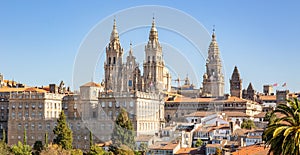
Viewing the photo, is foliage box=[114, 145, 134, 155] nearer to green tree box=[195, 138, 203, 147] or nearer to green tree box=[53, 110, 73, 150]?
green tree box=[53, 110, 73, 150]

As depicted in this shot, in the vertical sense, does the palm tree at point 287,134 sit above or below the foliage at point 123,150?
above

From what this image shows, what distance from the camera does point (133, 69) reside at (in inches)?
4540

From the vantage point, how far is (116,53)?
11344cm

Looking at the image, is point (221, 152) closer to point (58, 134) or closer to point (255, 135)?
point (255, 135)

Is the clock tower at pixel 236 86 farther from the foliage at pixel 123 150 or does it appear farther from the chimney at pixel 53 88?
the foliage at pixel 123 150

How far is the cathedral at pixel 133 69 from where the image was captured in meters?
112

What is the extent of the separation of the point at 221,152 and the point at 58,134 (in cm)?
2553

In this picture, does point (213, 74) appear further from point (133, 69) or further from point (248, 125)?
point (248, 125)

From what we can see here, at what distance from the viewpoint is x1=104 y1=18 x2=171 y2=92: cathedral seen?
112 meters

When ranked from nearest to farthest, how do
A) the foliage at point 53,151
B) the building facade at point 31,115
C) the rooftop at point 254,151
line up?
the rooftop at point 254,151
the foliage at point 53,151
the building facade at point 31,115

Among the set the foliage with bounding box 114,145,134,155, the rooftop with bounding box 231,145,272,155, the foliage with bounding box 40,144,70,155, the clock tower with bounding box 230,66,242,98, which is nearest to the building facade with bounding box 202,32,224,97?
the clock tower with bounding box 230,66,242,98

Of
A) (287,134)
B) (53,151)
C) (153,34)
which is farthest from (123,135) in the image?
(153,34)

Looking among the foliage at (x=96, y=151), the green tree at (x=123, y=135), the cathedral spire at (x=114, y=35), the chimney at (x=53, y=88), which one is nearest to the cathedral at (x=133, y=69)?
Result: the cathedral spire at (x=114, y=35)

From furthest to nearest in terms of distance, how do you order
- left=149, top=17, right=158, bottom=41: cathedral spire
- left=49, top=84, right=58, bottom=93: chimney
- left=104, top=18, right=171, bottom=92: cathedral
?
left=149, top=17, right=158, bottom=41: cathedral spire < left=104, top=18, right=171, bottom=92: cathedral < left=49, top=84, right=58, bottom=93: chimney
